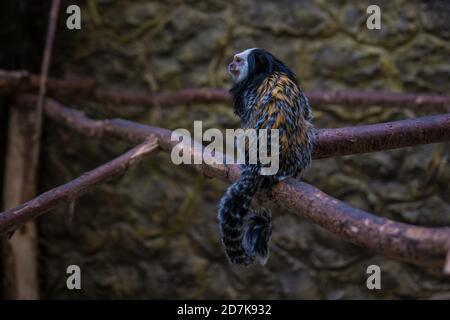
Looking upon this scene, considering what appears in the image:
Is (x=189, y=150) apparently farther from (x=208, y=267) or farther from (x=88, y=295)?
(x=88, y=295)

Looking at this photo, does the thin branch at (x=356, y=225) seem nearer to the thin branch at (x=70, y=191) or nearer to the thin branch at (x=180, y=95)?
the thin branch at (x=70, y=191)

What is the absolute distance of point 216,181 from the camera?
8.38ft

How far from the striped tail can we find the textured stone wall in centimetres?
126

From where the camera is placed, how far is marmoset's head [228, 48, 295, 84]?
52.7 inches

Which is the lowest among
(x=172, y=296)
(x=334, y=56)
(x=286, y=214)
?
(x=172, y=296)

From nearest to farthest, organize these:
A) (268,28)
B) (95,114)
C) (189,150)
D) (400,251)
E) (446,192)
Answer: (400,251)
(189,150)
(446,192)
(268,28)
(95,114)

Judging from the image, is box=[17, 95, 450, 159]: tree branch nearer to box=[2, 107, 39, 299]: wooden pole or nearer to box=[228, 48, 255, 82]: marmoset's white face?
box=[228, 48, 255, 82]: marmoset's white face

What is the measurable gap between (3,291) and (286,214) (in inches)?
55.9

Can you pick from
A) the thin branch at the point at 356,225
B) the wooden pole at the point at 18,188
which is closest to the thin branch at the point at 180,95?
the wooden pole at the point at 18,188

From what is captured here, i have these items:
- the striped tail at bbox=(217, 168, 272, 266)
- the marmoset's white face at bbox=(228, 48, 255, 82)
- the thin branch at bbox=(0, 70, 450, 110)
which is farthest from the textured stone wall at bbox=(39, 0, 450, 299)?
the striped tail at bbox=(217, 168, 272, 266)

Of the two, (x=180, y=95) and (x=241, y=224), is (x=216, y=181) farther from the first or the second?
(x=241, y=224)

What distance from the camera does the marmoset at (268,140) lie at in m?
1.15

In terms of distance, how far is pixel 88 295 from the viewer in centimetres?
275

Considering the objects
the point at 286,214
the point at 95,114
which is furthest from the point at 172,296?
the point at 95,114
